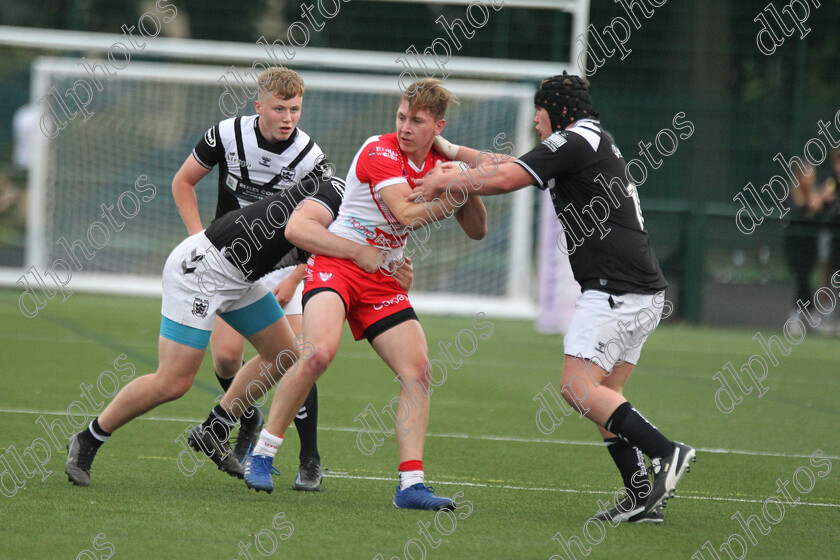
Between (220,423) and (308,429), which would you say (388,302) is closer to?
(308,429)

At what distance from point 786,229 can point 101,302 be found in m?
9.68

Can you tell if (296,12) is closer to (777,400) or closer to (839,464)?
(777,400)

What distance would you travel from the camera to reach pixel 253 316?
4801 millimetres

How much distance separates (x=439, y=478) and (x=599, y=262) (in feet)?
5.05

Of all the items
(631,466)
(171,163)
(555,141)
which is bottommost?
(631,466)

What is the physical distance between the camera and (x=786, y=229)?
14508mm

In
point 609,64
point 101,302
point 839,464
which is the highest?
point 609,64

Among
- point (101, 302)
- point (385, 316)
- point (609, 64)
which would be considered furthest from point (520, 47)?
point (385, 316)

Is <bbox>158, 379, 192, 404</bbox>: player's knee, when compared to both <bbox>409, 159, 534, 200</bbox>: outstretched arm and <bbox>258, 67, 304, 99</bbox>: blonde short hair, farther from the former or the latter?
<bbox>258, 67, 304, 99</bbox>: blonde short hair

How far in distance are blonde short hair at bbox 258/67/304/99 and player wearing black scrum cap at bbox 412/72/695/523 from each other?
994 millimetres

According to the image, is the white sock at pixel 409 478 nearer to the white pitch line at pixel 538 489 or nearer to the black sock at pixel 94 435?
the white pitch line at pixel 538 489

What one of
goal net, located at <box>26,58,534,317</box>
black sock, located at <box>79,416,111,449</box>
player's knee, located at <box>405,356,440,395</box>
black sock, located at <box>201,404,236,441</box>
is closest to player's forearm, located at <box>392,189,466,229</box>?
player's knee, located at <box>405,356,440,395</box>

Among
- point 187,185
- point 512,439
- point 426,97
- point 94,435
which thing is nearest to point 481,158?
point 426,97

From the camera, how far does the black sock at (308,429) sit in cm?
484
